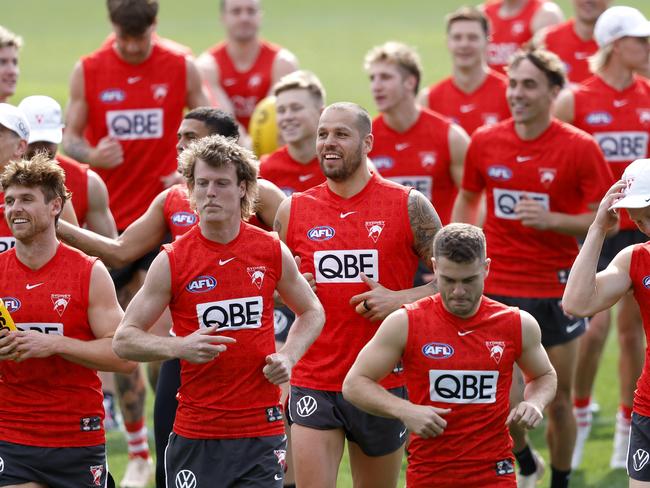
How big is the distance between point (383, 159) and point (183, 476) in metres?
4.64

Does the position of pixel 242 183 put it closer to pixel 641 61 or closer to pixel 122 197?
pixel 122 197

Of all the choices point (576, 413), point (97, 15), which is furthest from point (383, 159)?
point (97, 15)

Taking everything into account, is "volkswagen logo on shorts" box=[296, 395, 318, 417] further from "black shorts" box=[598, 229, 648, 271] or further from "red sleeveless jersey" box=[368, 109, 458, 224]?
"black shorts" box=[598, 229, 648, 271]

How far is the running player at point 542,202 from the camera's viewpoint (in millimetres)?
10172

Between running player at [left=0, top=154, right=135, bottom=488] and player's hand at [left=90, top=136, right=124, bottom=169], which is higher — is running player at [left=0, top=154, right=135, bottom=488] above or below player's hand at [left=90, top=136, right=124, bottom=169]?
below

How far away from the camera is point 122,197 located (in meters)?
11.7

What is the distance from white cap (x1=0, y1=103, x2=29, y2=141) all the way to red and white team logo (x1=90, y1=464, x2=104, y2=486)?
215 centimetres

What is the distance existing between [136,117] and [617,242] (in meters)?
4.03

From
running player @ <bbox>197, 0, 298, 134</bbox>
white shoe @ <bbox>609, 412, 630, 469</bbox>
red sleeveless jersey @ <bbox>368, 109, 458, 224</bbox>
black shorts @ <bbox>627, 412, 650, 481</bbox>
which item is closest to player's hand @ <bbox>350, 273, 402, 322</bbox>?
black shorts @ <bbox>627, 412, 650, 481</bbox>

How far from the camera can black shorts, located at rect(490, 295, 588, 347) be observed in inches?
403

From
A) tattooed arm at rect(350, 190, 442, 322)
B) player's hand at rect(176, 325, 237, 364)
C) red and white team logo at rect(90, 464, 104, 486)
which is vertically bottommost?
red and white team logo at rect(90, 464, 104, 486)

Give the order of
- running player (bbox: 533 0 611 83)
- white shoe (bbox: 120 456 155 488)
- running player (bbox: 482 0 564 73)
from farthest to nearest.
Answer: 1. running player (bbox: 482 0 564 73)
2. running player (bbox: 533 0 611 83)
3. white shoe (bbox: 120 456 155 488)

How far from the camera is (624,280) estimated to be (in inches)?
300

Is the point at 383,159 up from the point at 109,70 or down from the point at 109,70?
down
